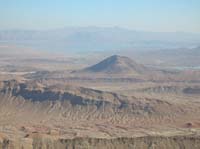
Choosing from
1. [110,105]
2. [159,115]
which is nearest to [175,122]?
[159,115]

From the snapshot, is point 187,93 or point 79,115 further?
point 187,93

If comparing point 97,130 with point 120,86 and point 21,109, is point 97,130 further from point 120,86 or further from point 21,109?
point 120,86

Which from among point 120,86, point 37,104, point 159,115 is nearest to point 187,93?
point 120,86

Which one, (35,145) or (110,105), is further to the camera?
(110,105)

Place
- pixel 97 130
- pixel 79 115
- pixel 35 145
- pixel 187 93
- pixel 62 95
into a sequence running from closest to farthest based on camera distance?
pixel 35 145 → pixel 97 130 → pixel 79 115 → pixel 62 95 → pixel 187 93

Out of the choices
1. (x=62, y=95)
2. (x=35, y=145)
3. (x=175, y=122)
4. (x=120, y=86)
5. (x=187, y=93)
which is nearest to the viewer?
(x=35, y=145)

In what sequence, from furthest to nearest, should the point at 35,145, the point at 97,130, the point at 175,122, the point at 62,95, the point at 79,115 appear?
the point at 62,95 < the point at 79,115 < the point at 175,122 < the point at 97,130 < the point at 35,145

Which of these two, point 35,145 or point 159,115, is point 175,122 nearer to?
point 159,115

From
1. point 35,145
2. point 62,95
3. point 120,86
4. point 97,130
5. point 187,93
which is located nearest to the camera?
point 35,145
